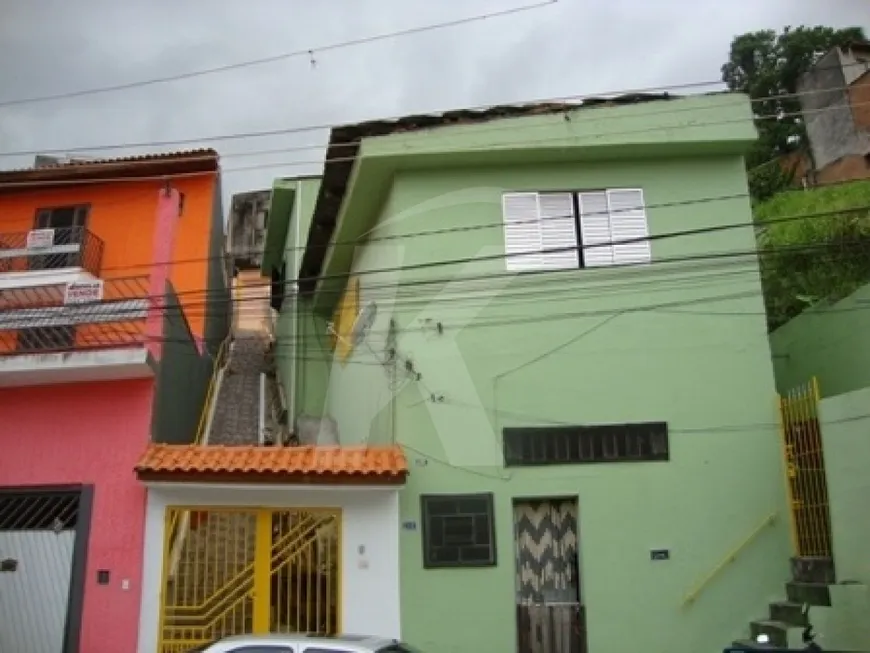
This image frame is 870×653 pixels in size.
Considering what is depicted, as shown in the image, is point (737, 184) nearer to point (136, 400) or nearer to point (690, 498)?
point (690, 498)

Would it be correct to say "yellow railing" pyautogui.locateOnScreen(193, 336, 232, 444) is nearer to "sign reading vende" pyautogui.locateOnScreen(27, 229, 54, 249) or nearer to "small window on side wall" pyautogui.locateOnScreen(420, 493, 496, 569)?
"sign reading vende" pyautogui.locateOnScreen(27, 229, 54, 249)

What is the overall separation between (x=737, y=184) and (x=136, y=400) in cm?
889

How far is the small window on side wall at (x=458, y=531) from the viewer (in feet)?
35.4

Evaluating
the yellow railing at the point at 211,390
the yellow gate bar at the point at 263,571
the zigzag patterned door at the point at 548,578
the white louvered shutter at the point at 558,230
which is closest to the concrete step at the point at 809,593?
the zigzag patterned door at the point at 548,578

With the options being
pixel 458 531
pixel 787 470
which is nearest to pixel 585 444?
pixel 458 531

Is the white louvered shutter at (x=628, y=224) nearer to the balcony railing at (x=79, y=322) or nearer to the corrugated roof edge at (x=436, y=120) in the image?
the corrugated roof edge at (x=436, y=120)

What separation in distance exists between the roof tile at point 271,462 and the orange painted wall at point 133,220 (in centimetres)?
882

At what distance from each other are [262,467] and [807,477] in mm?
6842

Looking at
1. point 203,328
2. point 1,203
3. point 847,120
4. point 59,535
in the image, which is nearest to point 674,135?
point 59,535

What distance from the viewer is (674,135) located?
11891 mm

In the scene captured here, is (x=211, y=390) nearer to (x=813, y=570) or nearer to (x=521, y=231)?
(x=521, y=231)

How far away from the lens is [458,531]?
10.9 meters

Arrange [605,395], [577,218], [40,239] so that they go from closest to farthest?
[605,395], [577,218], [40,239]

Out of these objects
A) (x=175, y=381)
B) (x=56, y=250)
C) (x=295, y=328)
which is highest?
(x=56, y=250)
